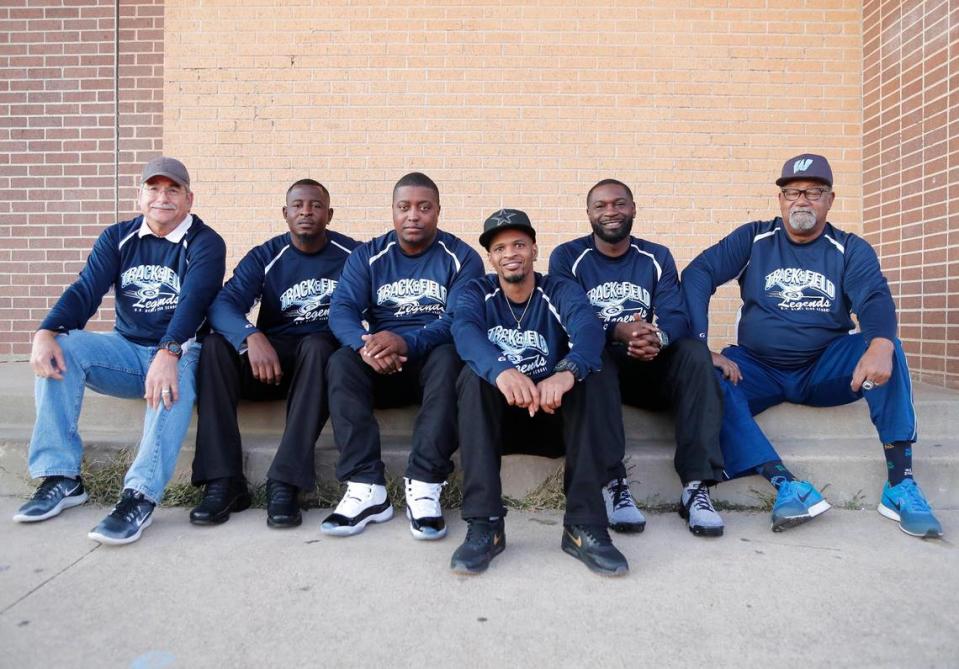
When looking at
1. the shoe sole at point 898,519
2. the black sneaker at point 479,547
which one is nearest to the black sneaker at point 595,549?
the black sneaker at point 479,547

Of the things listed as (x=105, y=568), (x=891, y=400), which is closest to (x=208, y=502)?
(x=105, y=568)

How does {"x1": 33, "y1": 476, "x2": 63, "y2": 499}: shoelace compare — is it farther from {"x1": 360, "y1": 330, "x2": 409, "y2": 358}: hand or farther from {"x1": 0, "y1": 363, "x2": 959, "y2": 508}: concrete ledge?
{"x1": 360, "y1": 330, "x2": 409, "y2": 358}: hand

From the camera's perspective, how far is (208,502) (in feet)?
9.80

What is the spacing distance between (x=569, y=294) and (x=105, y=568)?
2.12 metres

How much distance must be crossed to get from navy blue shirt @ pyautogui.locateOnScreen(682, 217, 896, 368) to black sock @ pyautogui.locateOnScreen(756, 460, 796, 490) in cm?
63

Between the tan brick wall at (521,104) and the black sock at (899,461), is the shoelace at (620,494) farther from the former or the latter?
the tan brick wall at (521,104)

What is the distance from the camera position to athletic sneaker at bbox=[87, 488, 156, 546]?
2.67 m

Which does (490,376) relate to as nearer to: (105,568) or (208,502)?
(208,502)

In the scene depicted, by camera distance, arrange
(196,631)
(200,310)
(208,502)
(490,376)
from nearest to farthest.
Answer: (196,631) → (490,376) → (208,502) → (200,310)

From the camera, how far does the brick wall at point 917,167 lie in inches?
166

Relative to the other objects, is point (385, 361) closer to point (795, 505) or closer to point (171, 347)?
point (171, 347)

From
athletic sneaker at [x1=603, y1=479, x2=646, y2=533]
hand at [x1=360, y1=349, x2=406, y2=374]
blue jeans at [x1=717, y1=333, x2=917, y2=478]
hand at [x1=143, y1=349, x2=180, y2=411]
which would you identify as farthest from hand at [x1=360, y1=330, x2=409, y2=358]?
blue jeans at [x1=717, y1=333, x2=917, y2=478]

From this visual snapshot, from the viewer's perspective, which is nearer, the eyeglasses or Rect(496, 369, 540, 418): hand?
Rect(496, 369, 540, 418): hand

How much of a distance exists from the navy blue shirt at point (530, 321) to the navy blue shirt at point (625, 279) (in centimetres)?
36
